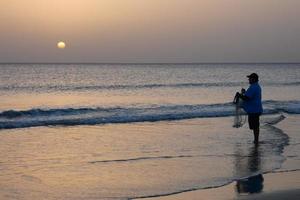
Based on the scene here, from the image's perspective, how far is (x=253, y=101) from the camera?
1304 centimetres

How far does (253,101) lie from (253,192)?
5.20 metres

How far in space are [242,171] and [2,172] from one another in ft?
13.9

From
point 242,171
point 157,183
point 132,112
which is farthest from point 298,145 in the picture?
point 132,112

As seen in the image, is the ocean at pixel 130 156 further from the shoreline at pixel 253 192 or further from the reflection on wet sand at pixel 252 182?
the shoreline at pixel 253 192

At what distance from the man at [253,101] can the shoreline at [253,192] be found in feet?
12.6

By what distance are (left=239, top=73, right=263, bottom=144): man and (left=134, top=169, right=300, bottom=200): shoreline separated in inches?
151

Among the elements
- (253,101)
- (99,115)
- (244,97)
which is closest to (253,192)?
(244,97)

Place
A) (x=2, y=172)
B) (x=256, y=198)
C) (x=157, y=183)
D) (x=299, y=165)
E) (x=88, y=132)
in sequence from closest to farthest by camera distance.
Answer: (x=256, y=198) < (x=157, y=183) < (x=2, y=172) < (x=299, y=165) < (x=88, y=132)

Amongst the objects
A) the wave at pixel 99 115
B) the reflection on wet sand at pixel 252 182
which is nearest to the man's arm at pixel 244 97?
the reflection on wet sand at pixel 252 182

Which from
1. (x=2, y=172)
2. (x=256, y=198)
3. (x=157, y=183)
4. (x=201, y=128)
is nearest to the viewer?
(x=256, y=198)

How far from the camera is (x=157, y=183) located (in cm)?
886

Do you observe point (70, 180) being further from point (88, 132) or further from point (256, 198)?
point (88, 132)

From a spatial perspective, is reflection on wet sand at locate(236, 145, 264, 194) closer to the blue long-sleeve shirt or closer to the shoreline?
the shoreline

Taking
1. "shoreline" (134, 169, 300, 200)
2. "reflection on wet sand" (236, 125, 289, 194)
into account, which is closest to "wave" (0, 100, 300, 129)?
"reflection on wet sand" (236, 125, 289, 194)
